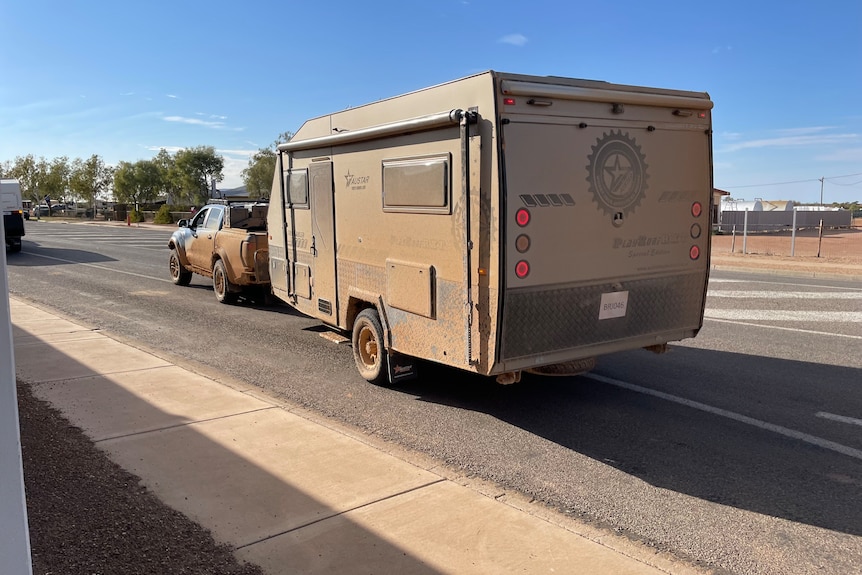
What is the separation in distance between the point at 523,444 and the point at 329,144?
398 centimetres

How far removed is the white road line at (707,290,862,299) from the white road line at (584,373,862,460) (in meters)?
7.06

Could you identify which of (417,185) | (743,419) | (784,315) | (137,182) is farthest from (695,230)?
(137,182)

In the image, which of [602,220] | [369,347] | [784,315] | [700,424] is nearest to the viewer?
[602,220]

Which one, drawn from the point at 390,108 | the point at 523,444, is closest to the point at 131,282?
the point at 390,108

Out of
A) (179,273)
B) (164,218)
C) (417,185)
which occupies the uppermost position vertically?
(417,185)

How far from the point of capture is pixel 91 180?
84.8 m

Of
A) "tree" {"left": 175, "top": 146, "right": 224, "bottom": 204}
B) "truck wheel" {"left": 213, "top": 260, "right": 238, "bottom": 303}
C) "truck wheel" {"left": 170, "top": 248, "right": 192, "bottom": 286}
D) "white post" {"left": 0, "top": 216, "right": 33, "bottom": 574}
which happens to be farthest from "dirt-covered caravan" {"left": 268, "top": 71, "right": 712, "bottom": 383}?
"tree" {"left": 175, "top": 146, "right": 224, "bottom": 204}

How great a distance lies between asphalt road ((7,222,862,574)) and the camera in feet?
13.6

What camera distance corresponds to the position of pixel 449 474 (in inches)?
190

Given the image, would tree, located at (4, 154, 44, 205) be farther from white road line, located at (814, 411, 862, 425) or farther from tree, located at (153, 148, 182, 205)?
white road line, located at (814, 411, 862, 425)

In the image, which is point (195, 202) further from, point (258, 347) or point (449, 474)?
point (449, 474)

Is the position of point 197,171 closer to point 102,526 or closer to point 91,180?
point 91,180

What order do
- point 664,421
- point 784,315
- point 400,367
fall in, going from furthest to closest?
point 784,315 → point 400,367 → point 664,421

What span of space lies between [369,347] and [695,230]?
3.54 meters
